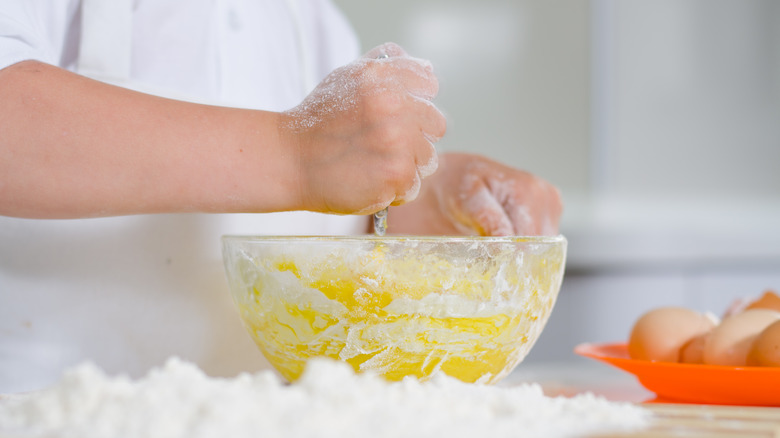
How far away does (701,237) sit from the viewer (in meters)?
1.96

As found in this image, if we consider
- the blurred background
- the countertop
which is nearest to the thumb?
the countertop

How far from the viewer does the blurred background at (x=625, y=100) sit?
6.71ft

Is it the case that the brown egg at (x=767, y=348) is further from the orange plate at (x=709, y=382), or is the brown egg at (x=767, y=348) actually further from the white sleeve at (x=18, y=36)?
the white sleeve at (x=18, y=36)

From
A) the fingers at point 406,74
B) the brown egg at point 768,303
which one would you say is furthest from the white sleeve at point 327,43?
the brown egg at point 768,303

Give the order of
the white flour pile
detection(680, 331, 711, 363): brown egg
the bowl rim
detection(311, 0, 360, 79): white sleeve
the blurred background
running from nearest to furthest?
the white flour pile < the bowl rim < detection(680, 331, 711, 363): brown egg < detection(311, 0, 360, 79): white sleeve < the blurred background

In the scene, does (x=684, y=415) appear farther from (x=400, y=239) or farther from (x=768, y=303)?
(x=768, y=303)

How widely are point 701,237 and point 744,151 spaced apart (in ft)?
1.02

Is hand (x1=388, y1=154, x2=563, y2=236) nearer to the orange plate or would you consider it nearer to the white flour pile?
the orange plate

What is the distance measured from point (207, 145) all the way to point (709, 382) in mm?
389

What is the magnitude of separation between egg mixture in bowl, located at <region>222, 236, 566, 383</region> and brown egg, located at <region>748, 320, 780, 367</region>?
0.58 feet

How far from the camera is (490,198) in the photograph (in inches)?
26.9

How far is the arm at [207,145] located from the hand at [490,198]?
20 cm

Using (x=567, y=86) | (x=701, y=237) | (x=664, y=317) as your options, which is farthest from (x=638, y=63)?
(x=664, y=317)

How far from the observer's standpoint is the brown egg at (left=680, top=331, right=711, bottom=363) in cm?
62
